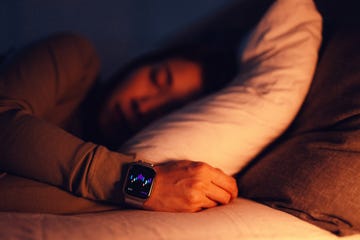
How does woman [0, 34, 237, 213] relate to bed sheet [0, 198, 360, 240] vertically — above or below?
above

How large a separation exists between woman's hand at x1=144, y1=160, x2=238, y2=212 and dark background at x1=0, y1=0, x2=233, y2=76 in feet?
3.31

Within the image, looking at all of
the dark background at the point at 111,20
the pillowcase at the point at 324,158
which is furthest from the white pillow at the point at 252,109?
the dark background at the point at 111,20

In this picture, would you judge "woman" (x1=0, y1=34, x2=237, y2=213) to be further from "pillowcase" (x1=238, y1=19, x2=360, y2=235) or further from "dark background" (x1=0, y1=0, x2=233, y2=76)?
"dark background" (x1=0, y1=0, x2=233, y2=76)

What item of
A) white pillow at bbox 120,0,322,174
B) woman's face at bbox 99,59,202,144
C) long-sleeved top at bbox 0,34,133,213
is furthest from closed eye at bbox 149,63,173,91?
long-sleeved top at bbox 0,34,133,213

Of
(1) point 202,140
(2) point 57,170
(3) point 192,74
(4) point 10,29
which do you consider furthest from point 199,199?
(4) point 10,29

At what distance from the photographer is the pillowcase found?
599mm

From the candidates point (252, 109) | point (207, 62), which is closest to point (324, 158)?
point (252, 109)

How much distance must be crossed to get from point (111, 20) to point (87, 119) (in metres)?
0.75

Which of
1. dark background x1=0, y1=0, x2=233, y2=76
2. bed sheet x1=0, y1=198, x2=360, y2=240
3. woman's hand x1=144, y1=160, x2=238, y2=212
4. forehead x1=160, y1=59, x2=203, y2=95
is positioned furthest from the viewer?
dark background x1=0, y1=0, x2=233, y2=76

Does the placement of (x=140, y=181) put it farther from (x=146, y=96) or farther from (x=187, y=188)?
(x=146, y=96)

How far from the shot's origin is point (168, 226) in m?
0.56

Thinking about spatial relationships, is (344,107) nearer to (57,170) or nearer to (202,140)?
(202,140)

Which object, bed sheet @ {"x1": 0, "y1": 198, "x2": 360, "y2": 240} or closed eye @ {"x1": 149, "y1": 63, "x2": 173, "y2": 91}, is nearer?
bed sheet @ {"x1": 0, "y1": 198, "x2": 360, "y2": 240}

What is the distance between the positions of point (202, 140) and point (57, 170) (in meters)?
0.29
